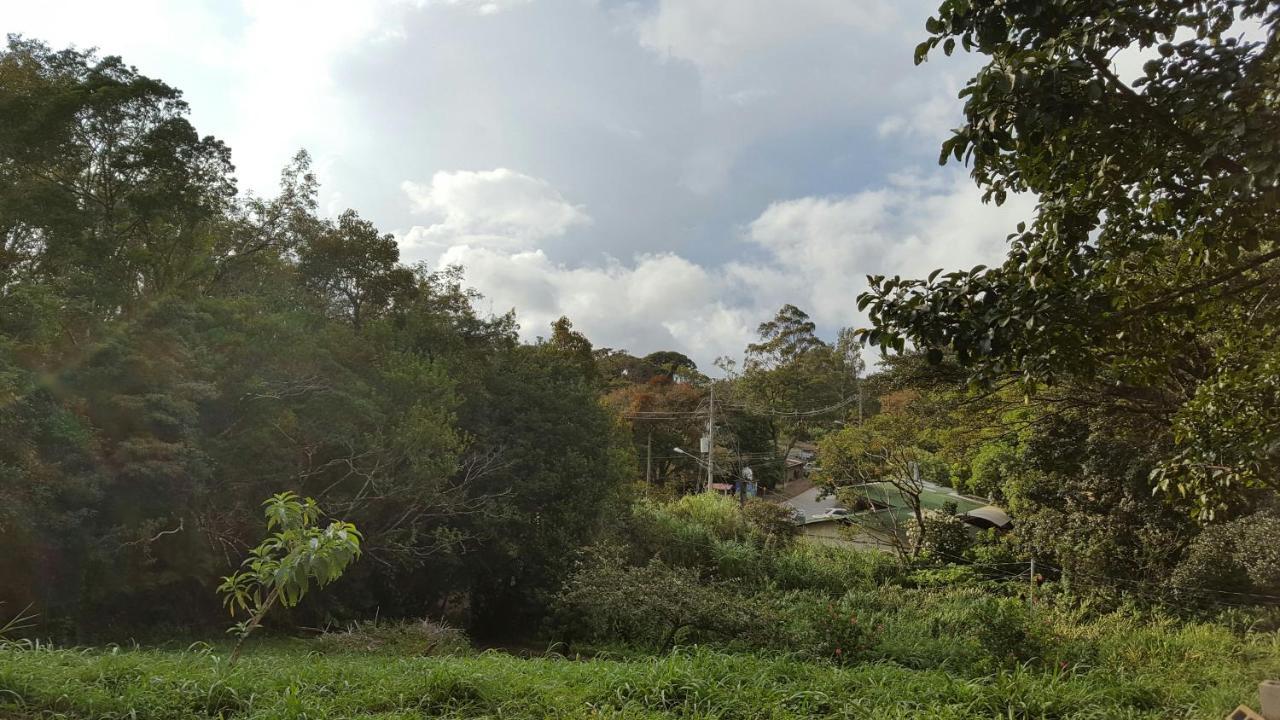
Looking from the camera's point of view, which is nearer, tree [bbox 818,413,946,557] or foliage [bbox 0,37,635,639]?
foliage [bbox 0,37,635,639]

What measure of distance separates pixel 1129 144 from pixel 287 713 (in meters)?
4.88

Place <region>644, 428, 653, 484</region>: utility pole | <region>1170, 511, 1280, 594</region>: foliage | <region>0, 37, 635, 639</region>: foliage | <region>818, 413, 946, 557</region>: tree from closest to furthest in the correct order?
<region>0, 37, 635, 639</region>: foliage < <region>1170, 511, 1280, 594</region>: foliage < <region>818, 413, 946, 557</region>: tree < <region>644, 428, 653, 484</region>: utility pole

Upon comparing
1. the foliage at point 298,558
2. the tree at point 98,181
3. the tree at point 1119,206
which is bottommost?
the foliage at point 298,558

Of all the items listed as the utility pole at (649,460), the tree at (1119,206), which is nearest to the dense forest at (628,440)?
the tree at (1119,206)

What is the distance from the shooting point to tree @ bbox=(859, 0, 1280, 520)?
258 centimetres

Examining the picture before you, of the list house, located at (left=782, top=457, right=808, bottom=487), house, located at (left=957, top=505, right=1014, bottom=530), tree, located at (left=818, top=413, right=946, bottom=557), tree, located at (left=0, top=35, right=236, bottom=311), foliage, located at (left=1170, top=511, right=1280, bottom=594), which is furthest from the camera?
house, located at (left=782, top=457, right=808, bottom=487)

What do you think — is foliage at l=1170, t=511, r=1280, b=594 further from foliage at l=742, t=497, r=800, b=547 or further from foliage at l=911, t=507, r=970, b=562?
foliage at l=742, t=497, r=800, b=547

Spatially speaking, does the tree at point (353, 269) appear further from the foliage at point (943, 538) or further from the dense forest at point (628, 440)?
the foliage at point (943, 538)

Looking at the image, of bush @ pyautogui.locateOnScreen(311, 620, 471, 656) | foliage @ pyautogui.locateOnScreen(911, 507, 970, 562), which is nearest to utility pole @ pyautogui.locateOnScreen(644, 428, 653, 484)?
foliage @ pyautogui.locateOnScreen(911, 507, 970, 562)

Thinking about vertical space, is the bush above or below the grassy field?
below

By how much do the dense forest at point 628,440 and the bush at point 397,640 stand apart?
8 cm

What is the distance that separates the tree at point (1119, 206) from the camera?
102 inches

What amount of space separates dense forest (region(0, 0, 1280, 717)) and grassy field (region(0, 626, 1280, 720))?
0.05 meters

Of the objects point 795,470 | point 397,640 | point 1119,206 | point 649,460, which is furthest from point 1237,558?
point 795,470
